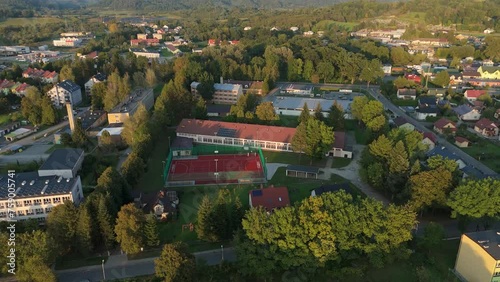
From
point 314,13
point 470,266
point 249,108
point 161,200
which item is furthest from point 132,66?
point 314,13

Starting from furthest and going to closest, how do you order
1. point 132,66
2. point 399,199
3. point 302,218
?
point 132,66 < point 399,199 < point 302,218

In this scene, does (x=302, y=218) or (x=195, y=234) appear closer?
(x=302, y=218)

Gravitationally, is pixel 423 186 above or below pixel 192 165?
above

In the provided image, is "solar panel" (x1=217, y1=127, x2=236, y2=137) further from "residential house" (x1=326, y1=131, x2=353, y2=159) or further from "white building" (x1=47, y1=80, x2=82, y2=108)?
"white building" (x1=47, y1=80, x2=82, y2=108)

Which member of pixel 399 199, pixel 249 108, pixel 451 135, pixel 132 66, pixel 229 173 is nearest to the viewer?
pixel 399 199

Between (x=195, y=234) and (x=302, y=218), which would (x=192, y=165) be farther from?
(x=302, y=218)

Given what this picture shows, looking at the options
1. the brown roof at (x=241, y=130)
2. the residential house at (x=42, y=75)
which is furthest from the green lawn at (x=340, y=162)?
the residential house at (x=42, y=75)

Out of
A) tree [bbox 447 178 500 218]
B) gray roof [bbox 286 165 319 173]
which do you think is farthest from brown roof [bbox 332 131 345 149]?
tree [bbox 447 178 500 218]
